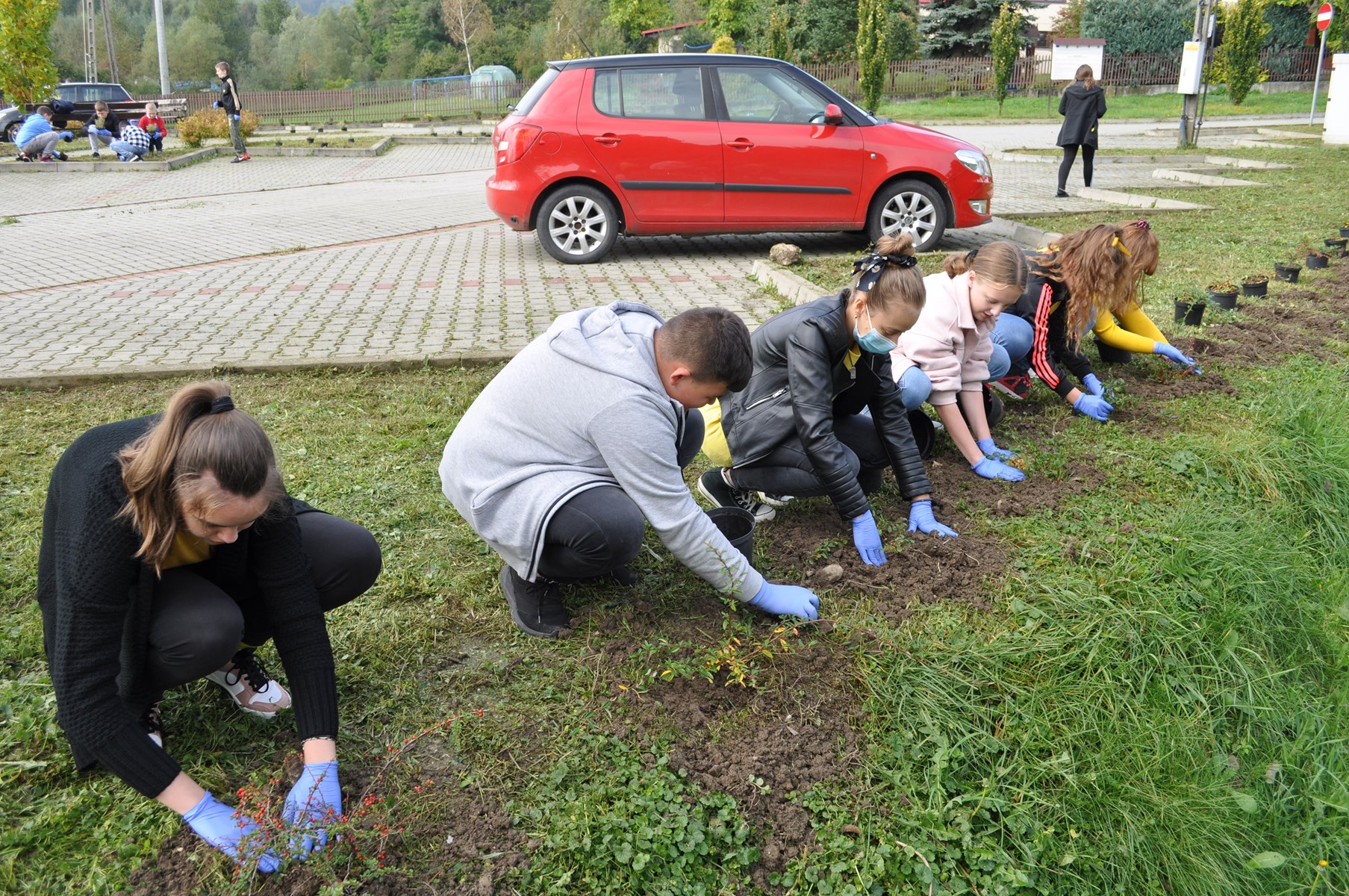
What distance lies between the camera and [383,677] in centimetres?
286

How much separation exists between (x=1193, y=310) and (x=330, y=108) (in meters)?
36.5

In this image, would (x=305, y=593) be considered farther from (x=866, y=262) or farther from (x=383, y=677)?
(x=866, y=262)

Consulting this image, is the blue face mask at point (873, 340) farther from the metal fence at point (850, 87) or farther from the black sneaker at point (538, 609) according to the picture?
the metal fence at point (850, 87)

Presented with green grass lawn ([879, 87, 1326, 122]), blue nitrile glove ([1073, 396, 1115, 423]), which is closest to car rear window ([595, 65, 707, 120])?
blue nitrile glove ([1073, 396, 1115, 423])

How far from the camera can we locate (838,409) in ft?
12.5

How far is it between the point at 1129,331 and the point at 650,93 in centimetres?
473

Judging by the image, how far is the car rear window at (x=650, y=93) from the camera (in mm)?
8148

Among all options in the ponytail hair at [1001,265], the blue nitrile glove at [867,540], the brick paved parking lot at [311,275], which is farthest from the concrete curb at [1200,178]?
the blue nitrile glove at [867,540]

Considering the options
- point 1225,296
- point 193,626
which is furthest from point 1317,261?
point 193,626

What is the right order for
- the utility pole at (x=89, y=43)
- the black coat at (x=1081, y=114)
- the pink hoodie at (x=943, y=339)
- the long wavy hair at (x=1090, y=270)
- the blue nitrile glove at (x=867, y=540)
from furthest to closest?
the utility pole at (x=89, y=43) → the black coat at (x=1081, y=114) → the long wavy hair at (x=1090, y=270) → the pink hoodie at (x=943, y=339) → the blue nitrile glove at (x=867, y=540)

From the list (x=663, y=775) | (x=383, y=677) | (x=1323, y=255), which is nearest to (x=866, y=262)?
(x=663, y=775)

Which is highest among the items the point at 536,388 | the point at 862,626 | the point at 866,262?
the point at 866,262

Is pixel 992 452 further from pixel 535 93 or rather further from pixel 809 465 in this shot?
pixel 535 93

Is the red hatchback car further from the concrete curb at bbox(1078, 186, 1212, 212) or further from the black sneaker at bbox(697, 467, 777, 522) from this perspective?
the black sneaker at bbox(697, 467, 777, 522)
